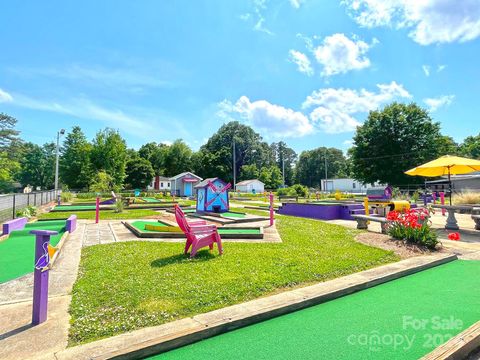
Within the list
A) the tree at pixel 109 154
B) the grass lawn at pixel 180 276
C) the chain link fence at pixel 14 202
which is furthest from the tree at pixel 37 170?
the grass lawn at pixel 180 276

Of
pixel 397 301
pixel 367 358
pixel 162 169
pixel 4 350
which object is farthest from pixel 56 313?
pixel 162 169

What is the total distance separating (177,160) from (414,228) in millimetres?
63275

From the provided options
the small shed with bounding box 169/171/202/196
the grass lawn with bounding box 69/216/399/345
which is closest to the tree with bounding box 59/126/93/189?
the small shed with bounding box 169/171/202/196

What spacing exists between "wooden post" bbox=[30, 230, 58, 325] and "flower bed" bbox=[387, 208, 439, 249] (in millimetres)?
7511

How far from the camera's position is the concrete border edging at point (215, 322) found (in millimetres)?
2516

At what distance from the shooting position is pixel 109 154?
137 ft

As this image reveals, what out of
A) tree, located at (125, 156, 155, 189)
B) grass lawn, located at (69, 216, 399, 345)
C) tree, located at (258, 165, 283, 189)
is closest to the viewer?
grass lawn, located at (69, 216, 399, 345)

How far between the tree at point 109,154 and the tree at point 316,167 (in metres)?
51.6

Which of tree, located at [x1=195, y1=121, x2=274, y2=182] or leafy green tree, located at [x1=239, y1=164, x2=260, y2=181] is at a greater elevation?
tree, located at [x1=195, y1=121, x2=274, y2=182]

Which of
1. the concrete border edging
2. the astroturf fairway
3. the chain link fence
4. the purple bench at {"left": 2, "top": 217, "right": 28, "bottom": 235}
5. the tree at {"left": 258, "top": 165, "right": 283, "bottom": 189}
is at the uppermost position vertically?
the tree at {"left": 258, "top": 165, "right": 283, "bottom": 189}

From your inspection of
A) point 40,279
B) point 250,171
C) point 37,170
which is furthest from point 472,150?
point 37,170

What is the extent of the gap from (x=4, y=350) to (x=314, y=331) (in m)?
2.99

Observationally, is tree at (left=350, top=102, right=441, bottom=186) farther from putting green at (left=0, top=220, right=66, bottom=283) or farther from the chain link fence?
putting green at (left=0, top=220, right=66, bottom=283)

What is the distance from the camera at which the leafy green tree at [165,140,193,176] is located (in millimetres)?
66750
